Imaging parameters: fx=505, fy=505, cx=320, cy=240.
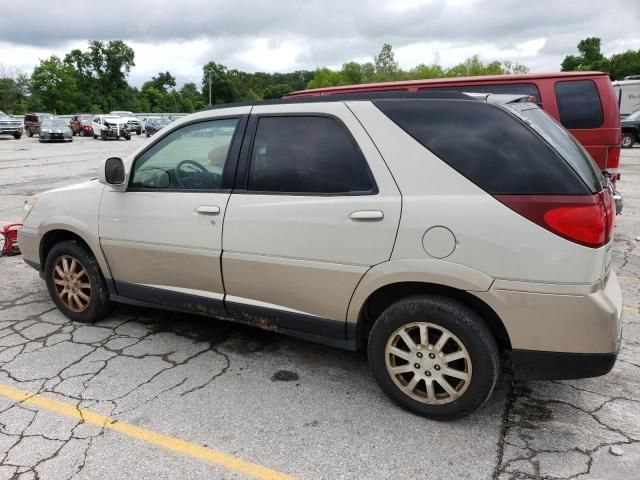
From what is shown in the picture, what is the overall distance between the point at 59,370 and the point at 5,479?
1.10 m

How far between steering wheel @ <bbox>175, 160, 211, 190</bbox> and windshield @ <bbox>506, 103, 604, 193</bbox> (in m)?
2.00

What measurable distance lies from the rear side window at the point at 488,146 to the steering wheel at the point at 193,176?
1368mm

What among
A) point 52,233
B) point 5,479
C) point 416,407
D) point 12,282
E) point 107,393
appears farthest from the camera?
point 12,282

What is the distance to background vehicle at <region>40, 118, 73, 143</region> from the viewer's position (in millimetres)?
30859

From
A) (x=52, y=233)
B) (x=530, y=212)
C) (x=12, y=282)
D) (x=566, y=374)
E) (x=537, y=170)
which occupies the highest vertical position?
(x=537, y=170)

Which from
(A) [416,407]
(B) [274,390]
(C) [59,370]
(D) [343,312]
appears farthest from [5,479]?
(A) [416,407]

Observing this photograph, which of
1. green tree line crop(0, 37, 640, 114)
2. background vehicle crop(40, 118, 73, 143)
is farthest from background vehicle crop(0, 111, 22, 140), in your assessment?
green tree line crop(0, 37, 640, 114)

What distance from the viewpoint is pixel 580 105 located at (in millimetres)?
6547

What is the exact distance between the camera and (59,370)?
3.44m

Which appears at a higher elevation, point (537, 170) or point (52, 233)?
point (537, 170)

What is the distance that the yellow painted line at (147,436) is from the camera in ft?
8.05

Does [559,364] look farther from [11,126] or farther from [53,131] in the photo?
[11,126]

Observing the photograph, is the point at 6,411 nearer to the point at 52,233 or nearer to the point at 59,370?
the point at 59,370

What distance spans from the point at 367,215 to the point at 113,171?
1.99 metres
